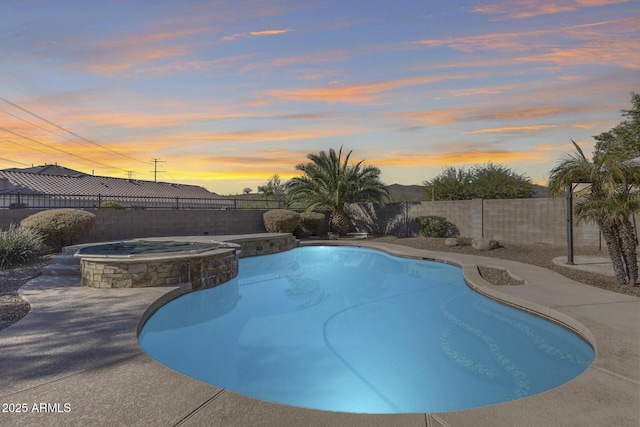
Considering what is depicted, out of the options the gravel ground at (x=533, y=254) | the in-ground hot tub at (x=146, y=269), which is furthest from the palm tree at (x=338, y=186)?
the in-ground hot tub at (x=146, y=269)

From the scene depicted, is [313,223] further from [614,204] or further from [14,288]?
[614,204]

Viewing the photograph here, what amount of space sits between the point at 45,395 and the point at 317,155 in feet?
61.2

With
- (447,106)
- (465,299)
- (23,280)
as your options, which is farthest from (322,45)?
(23,280)

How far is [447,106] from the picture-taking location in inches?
549

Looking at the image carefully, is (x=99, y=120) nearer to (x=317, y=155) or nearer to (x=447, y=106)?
(x=317, y=155)

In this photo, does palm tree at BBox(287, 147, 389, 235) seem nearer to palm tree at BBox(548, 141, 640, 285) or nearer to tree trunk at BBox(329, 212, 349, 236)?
tree trunk at BBox(329, 212, 349, 236)

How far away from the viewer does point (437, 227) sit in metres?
18.1

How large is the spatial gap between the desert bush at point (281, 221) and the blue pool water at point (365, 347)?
999cm

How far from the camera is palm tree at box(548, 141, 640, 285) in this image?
283 inches

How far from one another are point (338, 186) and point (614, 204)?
46.2 feet

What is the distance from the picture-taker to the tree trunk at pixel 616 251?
7512 mm

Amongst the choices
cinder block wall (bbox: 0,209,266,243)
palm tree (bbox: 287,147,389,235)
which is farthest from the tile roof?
palm tree (bbox: 287,147,389,235)

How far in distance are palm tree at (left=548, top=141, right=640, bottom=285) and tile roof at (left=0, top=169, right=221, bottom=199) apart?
31.4 meters

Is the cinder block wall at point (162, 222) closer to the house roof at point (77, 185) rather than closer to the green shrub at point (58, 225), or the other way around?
the green shrub at point (58, 225)
